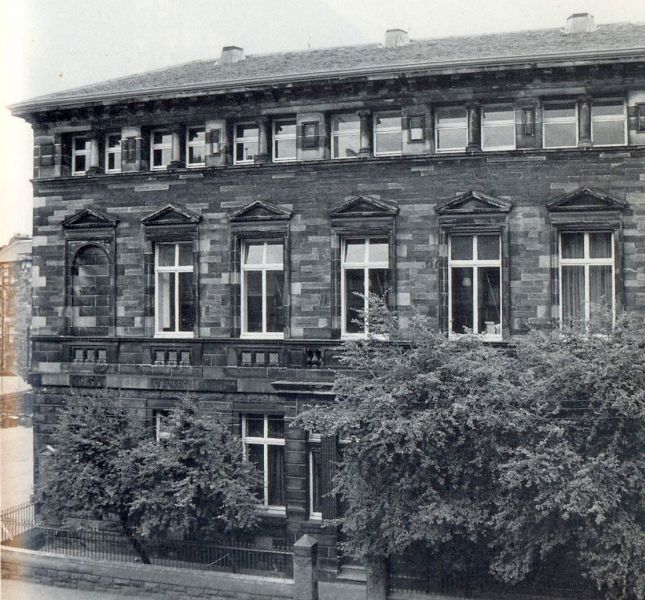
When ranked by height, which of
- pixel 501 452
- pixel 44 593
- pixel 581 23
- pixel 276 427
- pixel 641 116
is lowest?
pixel 44 593

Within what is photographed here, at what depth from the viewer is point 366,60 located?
17844mm

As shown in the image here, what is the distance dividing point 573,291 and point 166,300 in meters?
9.84

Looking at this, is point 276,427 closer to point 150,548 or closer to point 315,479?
point 315,479

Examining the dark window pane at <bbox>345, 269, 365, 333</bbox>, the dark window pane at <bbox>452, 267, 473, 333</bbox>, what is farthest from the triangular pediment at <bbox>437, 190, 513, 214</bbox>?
the dark window pane at <bbox>345, 269, 365, 333</bbox>

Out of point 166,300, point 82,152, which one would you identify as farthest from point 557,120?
point 82,152

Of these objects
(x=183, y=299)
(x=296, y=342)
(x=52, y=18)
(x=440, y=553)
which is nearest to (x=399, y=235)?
(x=296, y=342)

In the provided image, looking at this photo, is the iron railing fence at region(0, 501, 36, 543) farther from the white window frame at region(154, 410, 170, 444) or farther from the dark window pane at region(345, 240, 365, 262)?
Result: the dark window pane at region(345, 240, 365, 262)

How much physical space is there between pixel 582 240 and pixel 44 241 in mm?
13476

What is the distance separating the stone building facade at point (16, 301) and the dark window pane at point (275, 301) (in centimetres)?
597

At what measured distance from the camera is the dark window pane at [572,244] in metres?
16.4

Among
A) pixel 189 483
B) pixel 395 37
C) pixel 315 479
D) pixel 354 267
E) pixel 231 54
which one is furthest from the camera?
pixel 231 54

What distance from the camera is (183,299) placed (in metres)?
18.9

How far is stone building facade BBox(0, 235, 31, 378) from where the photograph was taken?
18391 mm

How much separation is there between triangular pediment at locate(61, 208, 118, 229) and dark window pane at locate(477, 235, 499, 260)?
9102mm
